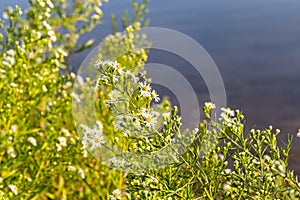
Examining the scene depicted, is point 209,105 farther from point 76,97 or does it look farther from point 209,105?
point 76,97

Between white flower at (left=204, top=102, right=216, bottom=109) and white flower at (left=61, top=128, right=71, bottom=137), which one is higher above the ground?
white flower at (left=61, top=128, right=71, bottom=137)

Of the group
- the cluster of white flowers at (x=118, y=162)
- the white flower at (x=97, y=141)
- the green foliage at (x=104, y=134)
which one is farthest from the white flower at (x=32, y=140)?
the cluster of white flowers at (x=118, y=162)

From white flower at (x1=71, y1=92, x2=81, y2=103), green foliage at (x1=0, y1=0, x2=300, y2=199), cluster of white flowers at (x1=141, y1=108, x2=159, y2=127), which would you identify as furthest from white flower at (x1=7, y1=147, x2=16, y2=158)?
cluster of white flowers at (x1=141, y1=108, x2=159, y2=127)

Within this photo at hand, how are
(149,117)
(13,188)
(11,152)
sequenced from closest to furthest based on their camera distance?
(149,117) < (13,188) < (11,152)

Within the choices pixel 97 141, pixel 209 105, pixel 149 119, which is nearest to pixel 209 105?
pixel 209 105

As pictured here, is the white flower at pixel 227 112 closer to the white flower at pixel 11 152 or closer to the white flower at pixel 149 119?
the white flower at pixel 149 119

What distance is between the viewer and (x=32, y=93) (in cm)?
369

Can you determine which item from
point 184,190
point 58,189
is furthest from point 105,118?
point 184,190

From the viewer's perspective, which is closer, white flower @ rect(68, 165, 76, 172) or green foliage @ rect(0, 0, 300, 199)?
green foliage @ rect(0, 0, 300, 199)

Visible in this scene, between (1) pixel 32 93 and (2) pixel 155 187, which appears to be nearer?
(2) pixel 155 187

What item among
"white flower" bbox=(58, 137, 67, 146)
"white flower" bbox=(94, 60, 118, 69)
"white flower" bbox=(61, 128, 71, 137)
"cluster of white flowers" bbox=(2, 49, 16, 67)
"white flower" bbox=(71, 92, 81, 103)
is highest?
"white flower" bbox=(71, 92, 81, 103)

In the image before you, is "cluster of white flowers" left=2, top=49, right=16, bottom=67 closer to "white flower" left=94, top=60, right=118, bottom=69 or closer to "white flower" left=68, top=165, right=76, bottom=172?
"white flower" left=68, top=165, right=76, bottom=172

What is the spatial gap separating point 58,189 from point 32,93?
2.40 ft

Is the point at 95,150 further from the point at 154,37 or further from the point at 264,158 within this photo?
the point at 264,158
